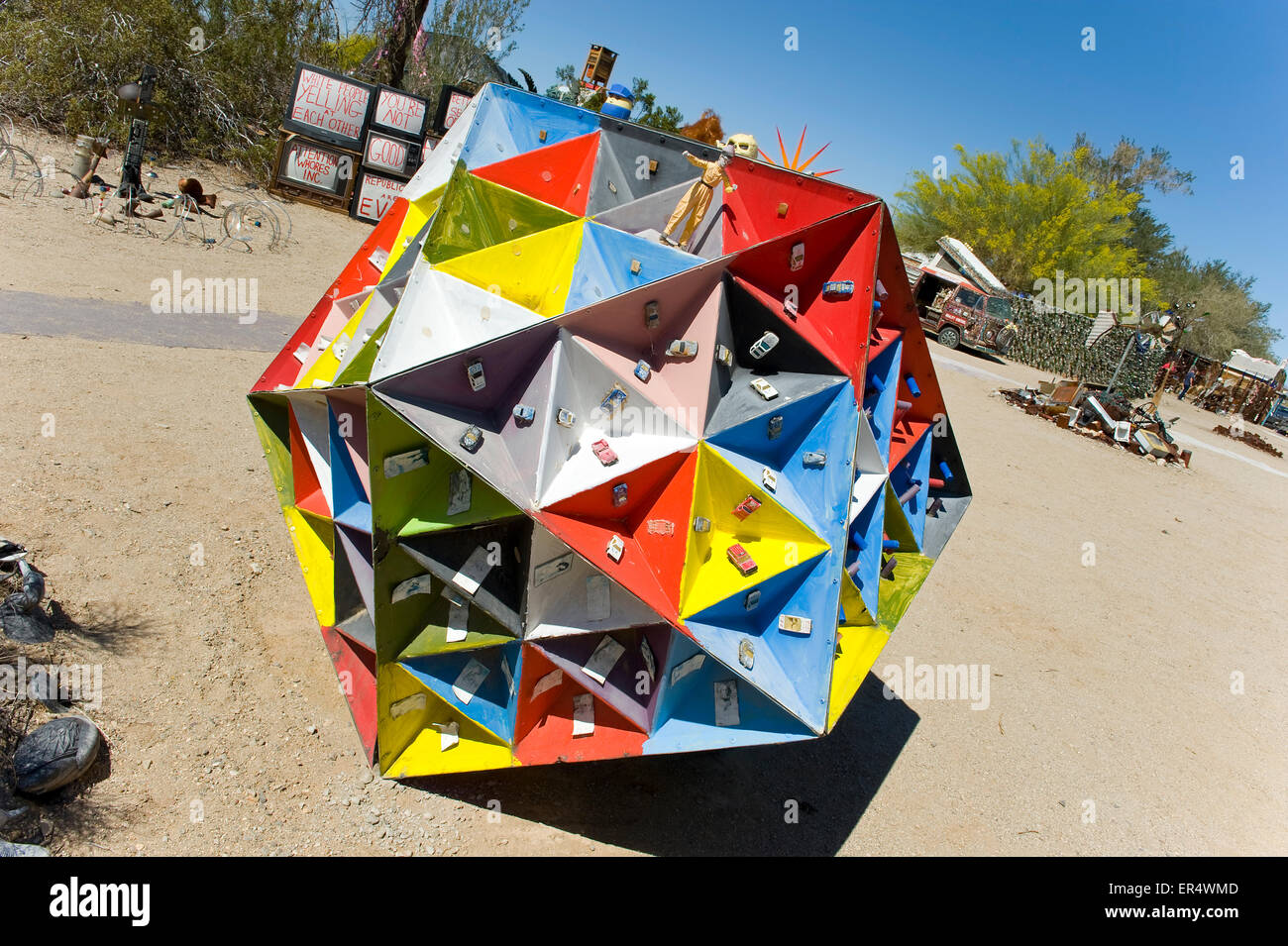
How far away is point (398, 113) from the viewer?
19156mm

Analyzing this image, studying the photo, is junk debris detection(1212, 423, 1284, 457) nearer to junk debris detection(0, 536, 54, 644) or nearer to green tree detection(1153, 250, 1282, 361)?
green tree detection(1153, 250, 1282, 361)

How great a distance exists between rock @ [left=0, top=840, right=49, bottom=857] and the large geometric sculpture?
5.21 feet

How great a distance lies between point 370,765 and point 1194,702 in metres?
9.11

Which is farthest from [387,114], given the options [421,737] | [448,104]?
[421,737]

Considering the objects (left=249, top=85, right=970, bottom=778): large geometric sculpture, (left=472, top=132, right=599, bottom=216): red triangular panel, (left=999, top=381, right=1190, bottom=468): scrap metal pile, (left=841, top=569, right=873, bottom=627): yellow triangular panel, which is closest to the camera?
(left=249, top=85, right=970, bottom=778): large geometric sculpture

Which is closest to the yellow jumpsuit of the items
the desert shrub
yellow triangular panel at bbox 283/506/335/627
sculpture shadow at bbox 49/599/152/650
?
yellow triangular panel at bbox 283/506/335/627

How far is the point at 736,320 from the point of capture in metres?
4.59

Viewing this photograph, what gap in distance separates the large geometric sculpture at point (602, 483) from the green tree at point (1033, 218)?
40.7m

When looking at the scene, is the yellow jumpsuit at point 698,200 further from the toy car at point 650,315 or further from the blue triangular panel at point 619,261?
the toy car at point 650,315

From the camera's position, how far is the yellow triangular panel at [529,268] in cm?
420

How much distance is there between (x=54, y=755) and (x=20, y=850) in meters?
0.65

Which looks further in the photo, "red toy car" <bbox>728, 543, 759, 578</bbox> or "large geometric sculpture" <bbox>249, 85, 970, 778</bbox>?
"red toy car" <bbox>728, 543, 759, 578</bbox>

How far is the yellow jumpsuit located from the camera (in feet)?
16.1
